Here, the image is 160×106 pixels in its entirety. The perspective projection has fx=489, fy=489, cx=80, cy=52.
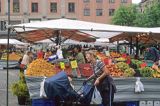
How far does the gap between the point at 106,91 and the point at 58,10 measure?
3099 inches

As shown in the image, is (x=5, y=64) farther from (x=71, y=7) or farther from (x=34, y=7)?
(x=71, y=7)

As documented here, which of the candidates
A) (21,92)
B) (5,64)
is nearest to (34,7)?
(5,64)

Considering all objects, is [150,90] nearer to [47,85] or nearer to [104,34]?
[47,85]

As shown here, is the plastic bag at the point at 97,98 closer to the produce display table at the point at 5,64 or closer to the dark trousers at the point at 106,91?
the dark trousers at the point at 106,91

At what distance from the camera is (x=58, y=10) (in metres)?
89.3

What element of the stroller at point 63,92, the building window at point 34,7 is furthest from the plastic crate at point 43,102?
the building window at point 34,7

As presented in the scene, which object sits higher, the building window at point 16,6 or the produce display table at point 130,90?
the building window at point 16,6

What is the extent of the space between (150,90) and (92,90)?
1741 millimetres

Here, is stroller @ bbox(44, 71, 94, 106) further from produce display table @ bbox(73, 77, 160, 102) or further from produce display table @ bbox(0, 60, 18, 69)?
produce display table @ bbox(0, 60, 18, 69)

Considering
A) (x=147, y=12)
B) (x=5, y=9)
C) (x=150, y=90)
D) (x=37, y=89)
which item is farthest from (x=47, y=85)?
(x=5, y=9)

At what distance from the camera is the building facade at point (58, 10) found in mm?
87188

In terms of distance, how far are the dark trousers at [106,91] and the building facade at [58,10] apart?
2965 inches

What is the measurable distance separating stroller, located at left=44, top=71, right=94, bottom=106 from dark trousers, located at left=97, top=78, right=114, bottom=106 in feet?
2.17

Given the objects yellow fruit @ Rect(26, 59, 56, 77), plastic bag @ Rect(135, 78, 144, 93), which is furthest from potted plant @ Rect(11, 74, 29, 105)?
plastic bag @ Rect(135, 78, 144, 93)
